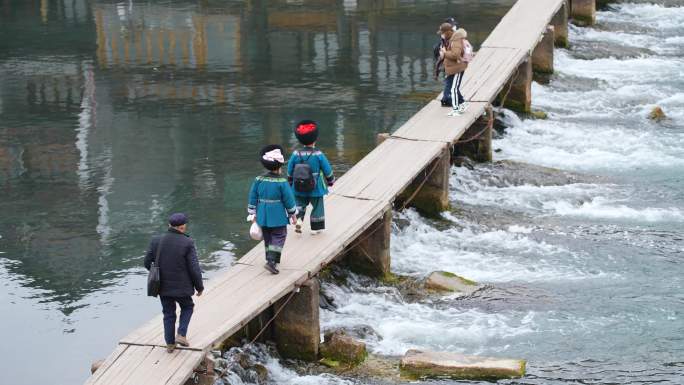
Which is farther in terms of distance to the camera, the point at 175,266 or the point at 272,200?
the point at 272,200

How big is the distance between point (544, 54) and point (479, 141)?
853 cm

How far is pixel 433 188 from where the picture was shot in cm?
2053

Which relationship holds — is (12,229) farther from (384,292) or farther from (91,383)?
(91,383)

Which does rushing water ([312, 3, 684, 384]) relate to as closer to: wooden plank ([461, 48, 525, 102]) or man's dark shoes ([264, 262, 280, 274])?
wooden plank ([461, 48, 525, 102])

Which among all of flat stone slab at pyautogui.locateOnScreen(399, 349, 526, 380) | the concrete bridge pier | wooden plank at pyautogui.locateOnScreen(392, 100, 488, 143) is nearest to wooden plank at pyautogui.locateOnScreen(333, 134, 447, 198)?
the concrete bridge pier

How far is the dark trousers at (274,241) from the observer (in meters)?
14.3

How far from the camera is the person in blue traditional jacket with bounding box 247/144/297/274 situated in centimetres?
1401

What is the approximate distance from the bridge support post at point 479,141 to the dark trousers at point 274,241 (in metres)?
9.15

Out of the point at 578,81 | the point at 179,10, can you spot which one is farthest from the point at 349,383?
the point at 179,10

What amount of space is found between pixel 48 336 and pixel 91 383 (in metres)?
3.86

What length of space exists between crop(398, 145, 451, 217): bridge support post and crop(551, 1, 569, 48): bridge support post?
15.8 metres

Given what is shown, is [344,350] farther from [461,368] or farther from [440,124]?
[440,124]

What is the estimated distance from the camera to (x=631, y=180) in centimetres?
2272

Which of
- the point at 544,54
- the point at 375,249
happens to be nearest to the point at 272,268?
the point at 375,249
